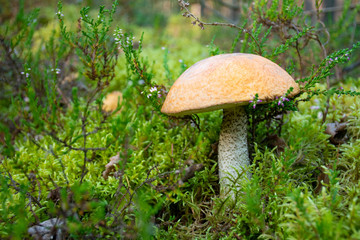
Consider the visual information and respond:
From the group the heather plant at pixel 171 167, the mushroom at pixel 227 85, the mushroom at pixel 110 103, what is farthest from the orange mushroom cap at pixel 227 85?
the mushroom at pixel 110 103

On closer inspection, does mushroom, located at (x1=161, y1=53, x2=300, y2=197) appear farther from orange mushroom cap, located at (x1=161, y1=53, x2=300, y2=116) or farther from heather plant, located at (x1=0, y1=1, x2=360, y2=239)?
heather plant, located at (x1=0, y1=1, x2=360, y2=239)

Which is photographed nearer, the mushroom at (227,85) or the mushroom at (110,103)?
the mushroom at (227,85)

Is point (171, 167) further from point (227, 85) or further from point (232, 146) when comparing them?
point (227, 85)

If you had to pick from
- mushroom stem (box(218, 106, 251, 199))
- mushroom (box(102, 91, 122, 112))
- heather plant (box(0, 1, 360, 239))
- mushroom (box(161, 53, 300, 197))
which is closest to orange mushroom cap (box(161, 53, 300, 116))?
mushroom (box(161, 53, 300, 197))

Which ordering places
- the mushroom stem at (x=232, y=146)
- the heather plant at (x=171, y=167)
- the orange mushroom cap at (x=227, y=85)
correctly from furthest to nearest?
the mushroom stem at (x=232, y=146) → the orange mushroom cap at (x=227, y=85) → the heather plant at (x=171, y=167)

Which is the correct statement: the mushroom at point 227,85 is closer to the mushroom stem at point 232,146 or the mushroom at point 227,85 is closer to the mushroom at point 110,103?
the mushroom stem at point 232,146

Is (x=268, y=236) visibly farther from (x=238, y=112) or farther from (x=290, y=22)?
(x=290, y=22)

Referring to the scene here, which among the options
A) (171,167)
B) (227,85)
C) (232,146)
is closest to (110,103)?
(171,167)
